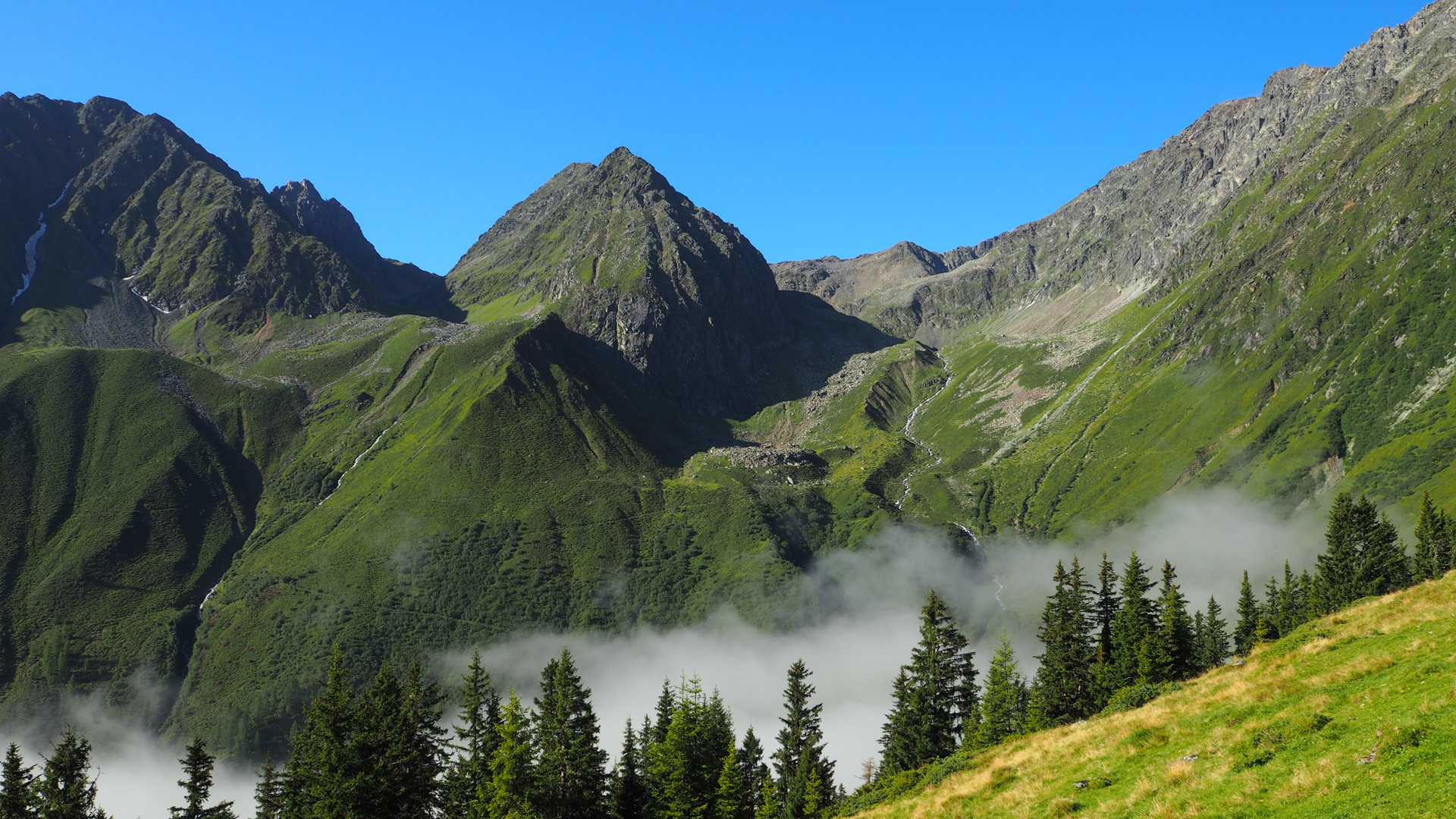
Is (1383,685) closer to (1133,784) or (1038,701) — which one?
(1133,784)

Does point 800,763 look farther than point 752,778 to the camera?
No

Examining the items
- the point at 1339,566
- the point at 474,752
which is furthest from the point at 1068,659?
the point at 474,752

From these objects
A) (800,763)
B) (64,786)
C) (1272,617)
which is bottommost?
(64,786)

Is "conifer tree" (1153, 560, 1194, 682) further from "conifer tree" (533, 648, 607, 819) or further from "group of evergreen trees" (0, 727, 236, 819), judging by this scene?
"group of evergreen trees" (0, 727, 236, 819)

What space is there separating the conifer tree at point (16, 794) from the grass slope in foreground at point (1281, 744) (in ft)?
235

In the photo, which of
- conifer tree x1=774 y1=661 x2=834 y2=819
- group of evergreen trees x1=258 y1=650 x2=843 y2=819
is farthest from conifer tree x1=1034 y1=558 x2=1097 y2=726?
group of evergreen trees x1=258 y1=650 x2=843 y2=819

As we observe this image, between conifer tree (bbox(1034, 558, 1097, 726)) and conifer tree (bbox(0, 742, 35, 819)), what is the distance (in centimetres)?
8825

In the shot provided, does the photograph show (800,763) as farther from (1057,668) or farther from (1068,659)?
(1068,659)

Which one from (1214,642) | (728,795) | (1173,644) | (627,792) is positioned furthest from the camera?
(1214,642)

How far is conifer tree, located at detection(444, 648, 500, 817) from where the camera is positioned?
74125 millimetres

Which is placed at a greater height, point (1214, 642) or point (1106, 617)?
point (1214, 642)

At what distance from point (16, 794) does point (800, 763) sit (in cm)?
6813

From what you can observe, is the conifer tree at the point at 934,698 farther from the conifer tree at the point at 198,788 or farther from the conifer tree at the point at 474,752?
the conifer tree at the point at 198,788

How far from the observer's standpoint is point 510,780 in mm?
65688
